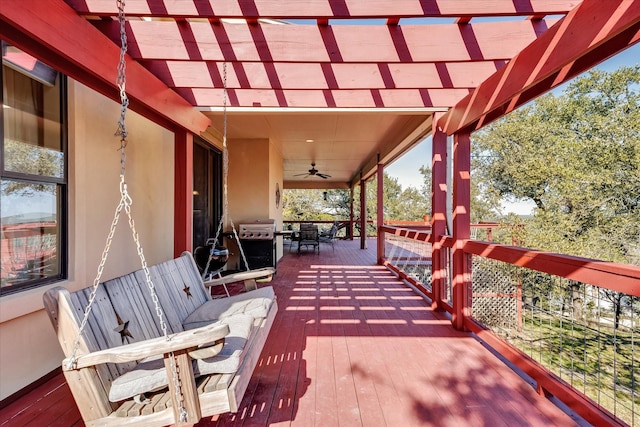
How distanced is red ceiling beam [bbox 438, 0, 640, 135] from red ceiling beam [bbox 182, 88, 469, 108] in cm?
76

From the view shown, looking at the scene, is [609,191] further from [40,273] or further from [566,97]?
[40,273]

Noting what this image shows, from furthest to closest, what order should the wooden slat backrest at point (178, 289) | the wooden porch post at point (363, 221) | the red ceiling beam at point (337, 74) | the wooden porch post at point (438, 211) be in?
1. the wooden porch post at point (363, 221)
2. the wooden porch post at point (438, 211)
3. the red ceiling beam at point (337, 74)
4. the wooden slat backrest at point (178, 289)

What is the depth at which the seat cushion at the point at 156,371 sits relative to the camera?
1.39 meters

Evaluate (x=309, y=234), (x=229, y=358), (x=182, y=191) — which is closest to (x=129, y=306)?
(x=229, y=358)

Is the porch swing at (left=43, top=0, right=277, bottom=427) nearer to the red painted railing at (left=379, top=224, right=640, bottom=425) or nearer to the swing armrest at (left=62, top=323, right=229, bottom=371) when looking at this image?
the swing armrest at (left=62, top=323, right=229, bottom=371)

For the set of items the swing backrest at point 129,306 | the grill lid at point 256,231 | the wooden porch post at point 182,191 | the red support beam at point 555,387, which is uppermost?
the wooden porch post at point 182,191

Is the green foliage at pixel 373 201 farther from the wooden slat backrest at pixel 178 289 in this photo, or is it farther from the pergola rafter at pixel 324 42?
the pergola rafter at pixel 324 42

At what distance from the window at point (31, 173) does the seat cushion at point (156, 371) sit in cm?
117

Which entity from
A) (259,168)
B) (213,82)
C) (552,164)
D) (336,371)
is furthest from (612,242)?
(213,82)

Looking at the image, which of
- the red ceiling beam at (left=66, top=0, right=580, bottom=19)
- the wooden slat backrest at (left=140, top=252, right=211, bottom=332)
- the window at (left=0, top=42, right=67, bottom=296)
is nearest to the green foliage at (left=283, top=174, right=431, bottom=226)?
the wooden slat backrest at (left=140, top=252, right=211, bottom=332)

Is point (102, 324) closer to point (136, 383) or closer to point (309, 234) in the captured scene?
point (136, 383)

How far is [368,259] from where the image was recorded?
777 centimetres

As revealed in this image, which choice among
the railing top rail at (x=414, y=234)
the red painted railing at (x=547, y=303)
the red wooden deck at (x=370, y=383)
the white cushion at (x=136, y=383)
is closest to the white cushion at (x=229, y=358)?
the white cushion at (x=136, y=383)

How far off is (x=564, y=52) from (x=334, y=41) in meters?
1.40
